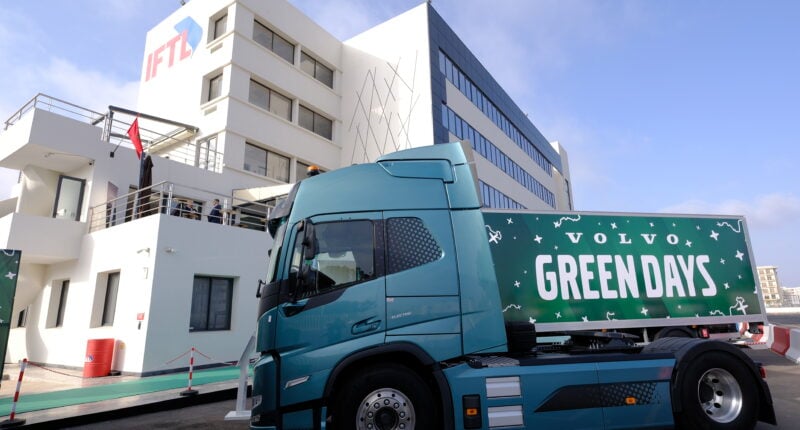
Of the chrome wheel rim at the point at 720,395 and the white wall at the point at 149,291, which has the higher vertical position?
the white wall at the point at 149,291

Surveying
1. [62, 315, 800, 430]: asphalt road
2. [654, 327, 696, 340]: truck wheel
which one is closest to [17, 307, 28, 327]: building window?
[62, 315, 800, 430]: asphalt road

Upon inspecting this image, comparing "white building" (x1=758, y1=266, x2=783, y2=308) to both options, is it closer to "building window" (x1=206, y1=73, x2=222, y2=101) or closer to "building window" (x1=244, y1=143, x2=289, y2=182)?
"building window" (x1=244, y1=143, x2=289, y2=182)

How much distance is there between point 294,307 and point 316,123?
22.1 metres

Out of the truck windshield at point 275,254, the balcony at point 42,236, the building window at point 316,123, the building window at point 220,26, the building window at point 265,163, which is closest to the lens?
the truck windshield at point 275,254

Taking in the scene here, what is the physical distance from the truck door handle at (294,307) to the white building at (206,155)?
30.6 ft

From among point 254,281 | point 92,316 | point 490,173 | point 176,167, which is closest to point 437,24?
point 490,173

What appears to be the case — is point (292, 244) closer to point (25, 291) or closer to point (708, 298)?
point (708, 298)

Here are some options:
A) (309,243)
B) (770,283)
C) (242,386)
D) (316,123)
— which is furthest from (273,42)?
(770,283)

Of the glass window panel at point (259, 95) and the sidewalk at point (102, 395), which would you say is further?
the glass window panel at point (259, 95)

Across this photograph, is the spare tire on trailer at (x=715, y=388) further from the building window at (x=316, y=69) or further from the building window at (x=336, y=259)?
the building window at (x=316, y=69)

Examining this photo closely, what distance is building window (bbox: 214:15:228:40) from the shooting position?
22919 mm

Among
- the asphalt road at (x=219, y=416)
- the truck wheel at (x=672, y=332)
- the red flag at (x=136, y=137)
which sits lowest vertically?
the asphalt road at (x=219, y=416)

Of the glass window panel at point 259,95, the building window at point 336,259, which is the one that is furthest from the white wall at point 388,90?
the building window at point 336,259

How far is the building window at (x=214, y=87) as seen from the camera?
2226 centimetres
